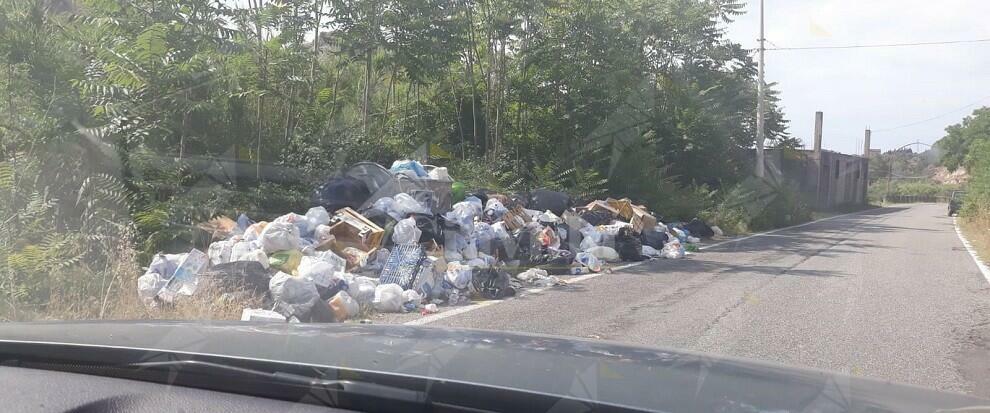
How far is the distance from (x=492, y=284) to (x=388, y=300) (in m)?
1.87

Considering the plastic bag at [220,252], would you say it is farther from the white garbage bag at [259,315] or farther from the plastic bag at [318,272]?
the white garbage bag at [259,315]

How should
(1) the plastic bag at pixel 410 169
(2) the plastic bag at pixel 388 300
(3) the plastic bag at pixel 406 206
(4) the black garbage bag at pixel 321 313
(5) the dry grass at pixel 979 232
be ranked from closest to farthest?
(4) the black garbage bag at pixel 321 313
(2) the plastic bag at pixel 388 300
(3) the plastic bag at pixel 406 206
(1) the plastic bag at pixel 410 169
(5) the dry grass at pixel 979 232

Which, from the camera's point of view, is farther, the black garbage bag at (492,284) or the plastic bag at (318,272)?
the black garbage bag at (492,284)

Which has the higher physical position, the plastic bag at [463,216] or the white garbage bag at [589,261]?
the plastic bag at [463,216]

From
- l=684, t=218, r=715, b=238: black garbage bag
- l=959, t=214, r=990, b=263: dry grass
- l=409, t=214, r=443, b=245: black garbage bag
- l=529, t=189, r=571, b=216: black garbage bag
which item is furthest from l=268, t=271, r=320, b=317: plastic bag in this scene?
l=684, t=218, r=715, b=238: black garbage bag

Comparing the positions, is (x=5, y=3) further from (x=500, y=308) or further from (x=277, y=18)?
(x=500, y=308)

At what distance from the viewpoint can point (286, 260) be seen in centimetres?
938

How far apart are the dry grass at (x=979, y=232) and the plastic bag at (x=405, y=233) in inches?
488

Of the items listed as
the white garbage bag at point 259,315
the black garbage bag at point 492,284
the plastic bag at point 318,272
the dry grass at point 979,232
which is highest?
the plastic bag at point 318,272

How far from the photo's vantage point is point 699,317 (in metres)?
8.66

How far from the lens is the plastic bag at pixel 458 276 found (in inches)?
399

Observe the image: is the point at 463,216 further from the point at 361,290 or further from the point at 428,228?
the point at 361,290

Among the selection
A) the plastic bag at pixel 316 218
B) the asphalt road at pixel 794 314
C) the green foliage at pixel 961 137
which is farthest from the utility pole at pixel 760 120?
the green foliage at pixel 961 137

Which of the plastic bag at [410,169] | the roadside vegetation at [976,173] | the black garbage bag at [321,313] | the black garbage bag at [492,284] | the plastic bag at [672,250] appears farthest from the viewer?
the roadside vegetation at [976,173]
